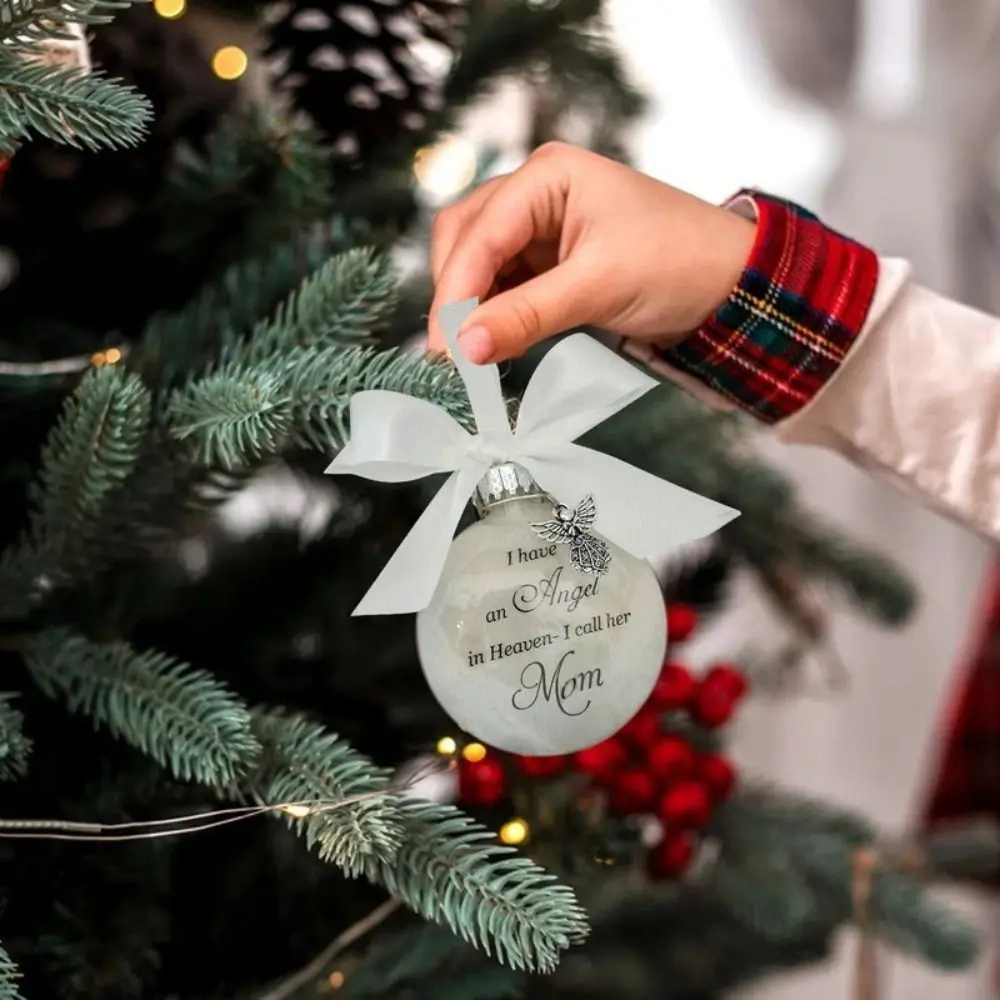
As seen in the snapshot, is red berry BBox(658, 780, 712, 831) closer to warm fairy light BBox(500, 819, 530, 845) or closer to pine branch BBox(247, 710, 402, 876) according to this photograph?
warm fairy light BBox(500, 819, 530, 845)

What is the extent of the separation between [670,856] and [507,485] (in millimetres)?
281

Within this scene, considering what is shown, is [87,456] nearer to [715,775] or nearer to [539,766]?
[539,766]

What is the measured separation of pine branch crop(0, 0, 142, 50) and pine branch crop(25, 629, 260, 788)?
227mm

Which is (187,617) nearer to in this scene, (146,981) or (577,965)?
(146,981)

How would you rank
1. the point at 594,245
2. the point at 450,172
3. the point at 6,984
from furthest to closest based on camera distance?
the point at 450,172
the point at 594,245
the point at 6,984

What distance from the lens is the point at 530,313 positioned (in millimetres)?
392

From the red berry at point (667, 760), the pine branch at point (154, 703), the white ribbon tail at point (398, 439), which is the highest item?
the white ribbon tail at point (398, 439)

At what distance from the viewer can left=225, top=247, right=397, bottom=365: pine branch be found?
0.40 metres

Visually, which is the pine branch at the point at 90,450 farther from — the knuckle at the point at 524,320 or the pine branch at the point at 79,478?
the knuckle at the point at 524,320

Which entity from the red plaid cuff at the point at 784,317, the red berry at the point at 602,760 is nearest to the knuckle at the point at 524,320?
the red plaid cuff at the point at 784,317

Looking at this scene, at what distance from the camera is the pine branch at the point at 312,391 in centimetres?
36

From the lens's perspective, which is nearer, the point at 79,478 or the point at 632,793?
the point at 79,478

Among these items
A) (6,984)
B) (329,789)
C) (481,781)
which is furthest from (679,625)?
(6,984)

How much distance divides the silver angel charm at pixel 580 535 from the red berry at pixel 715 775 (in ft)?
0.80
